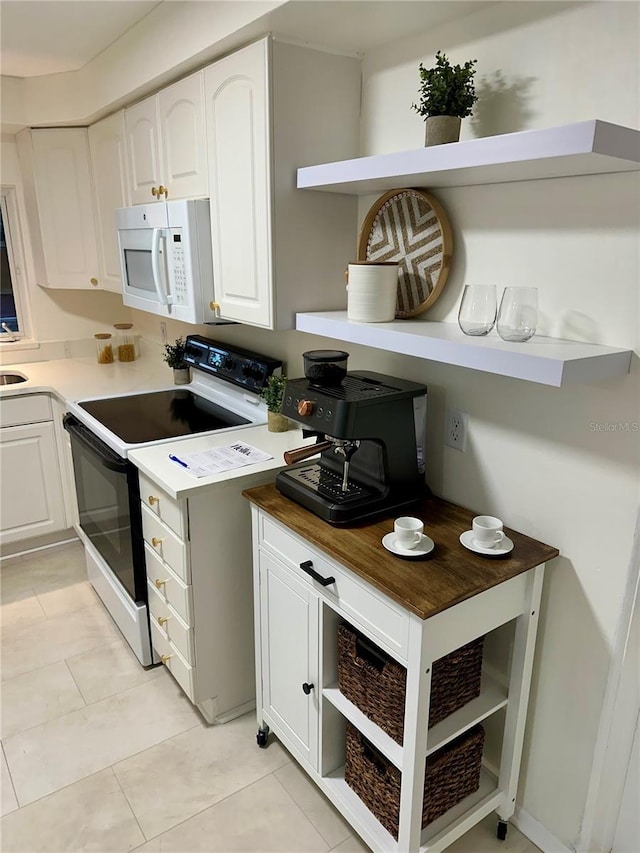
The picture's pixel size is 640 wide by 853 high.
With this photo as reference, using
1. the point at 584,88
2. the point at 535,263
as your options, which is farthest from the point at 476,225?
the point at 584,88

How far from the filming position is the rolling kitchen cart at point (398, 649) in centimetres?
134

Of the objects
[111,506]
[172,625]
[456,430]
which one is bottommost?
[172,625]

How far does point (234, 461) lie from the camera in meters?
2.00

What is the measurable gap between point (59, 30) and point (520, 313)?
2.21 meters

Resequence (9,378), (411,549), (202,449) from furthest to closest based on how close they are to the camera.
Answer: (9,378), (202,449), (411,549)

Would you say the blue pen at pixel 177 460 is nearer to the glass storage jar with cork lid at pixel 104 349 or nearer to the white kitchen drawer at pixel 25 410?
the white kitchen drawer at pixel 25 410

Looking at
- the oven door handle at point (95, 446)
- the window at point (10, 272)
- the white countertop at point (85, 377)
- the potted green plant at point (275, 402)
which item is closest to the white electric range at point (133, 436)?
the oven door handle at point (95, 446)

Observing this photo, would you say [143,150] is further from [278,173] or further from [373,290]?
[373,290]

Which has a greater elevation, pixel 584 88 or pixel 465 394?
pixel 584 88

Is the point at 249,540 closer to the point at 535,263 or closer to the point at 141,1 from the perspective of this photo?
the point at 535,263

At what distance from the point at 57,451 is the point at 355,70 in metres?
2.31

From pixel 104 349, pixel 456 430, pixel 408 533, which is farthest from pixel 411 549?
pixel 104 349

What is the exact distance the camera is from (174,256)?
2283 millimetres

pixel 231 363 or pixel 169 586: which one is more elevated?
pixel 231 363
